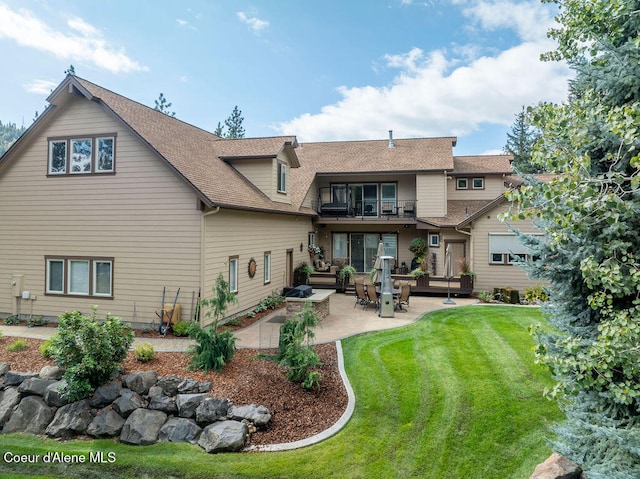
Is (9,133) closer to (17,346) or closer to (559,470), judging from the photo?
(17,346)

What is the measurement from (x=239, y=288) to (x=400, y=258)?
11791mm

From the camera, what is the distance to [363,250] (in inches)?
869

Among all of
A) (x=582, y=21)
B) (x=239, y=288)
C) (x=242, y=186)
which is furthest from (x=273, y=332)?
(x=582, y=21)

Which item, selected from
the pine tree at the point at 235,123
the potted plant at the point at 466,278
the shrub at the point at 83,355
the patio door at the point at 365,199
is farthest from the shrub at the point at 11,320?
the pine tree at the point at 235,123

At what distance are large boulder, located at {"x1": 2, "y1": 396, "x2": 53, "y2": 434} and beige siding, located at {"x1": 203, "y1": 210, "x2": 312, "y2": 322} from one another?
450cm

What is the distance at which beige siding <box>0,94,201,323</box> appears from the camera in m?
10.7

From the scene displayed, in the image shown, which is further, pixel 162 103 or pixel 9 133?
pixel 9 133

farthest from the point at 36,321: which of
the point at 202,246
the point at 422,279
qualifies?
the point at 422,279

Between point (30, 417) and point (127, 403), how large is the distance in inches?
80.8

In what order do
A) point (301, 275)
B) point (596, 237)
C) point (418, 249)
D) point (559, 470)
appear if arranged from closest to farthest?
point (596, 237) < point (559, 470) < point (301, 275) < point (418, 249)

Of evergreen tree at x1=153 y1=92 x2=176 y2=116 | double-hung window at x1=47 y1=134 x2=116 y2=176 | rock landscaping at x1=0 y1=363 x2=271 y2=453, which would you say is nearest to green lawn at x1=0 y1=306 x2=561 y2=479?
rock landscaping at x1=0 y1=363 x2=271 y2=453

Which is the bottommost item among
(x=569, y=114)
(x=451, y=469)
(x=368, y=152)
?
(x=451, y=469)

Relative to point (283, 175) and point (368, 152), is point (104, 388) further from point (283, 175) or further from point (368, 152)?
point (368, 152)

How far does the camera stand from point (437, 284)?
664 inches
